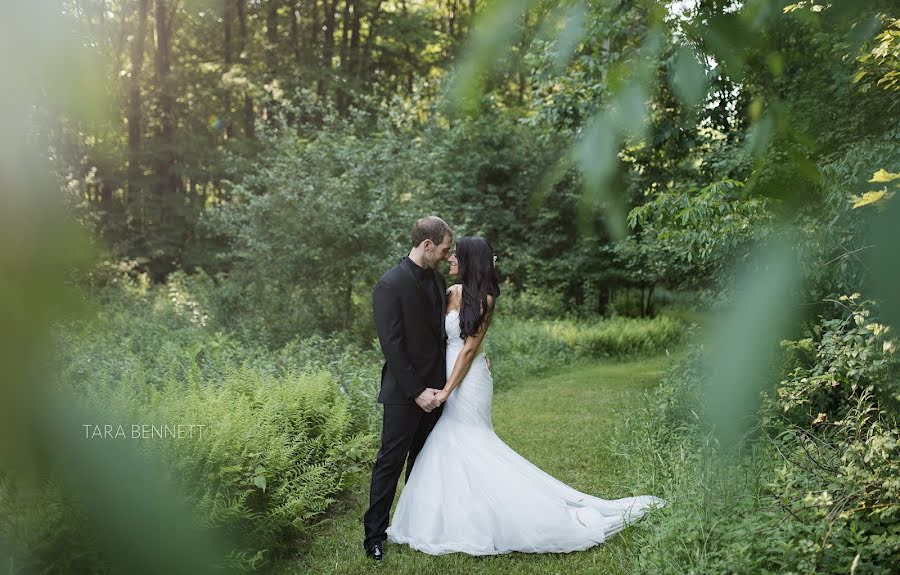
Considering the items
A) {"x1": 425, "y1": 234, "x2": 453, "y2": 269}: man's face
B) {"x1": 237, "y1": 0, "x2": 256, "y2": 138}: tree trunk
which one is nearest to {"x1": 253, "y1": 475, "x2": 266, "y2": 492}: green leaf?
{"x1": 425, "y1": 234, "x2": 453, "y2": 269}: man's face

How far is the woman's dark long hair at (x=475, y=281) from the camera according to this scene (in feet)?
14.5

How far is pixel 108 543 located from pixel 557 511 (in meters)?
4.11

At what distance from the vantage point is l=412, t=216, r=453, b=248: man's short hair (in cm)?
417

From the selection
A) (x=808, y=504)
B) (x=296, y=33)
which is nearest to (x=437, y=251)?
(x=808, y=504)

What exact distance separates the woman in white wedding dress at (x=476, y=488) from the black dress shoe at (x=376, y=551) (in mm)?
192

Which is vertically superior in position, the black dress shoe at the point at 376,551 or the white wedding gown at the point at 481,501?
the white wedding gown at the point at 481,501

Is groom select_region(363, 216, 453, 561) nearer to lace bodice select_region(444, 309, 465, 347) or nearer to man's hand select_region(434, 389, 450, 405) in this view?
man's hand select_region(434, 389, 450, 405)

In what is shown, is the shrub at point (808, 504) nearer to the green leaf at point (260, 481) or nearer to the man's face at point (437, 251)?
the man's face at point (437, 251)

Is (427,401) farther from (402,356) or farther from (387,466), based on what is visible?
(387,466)

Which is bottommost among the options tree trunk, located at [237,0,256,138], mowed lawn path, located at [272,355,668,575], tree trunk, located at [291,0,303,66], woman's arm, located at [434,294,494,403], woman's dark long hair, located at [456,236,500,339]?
mowed lawn path, located at [272,355,668,575]

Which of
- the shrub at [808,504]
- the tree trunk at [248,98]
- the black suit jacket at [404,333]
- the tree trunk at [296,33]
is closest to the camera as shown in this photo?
the shrub at [808,504]

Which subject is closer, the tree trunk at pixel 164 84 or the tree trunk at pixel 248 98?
the tree trunk at pixel 164 84

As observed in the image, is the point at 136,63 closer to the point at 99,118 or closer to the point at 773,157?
the point at 99,118

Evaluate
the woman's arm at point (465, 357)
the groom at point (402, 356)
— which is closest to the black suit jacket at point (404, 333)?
the groom at point (402, 356)
